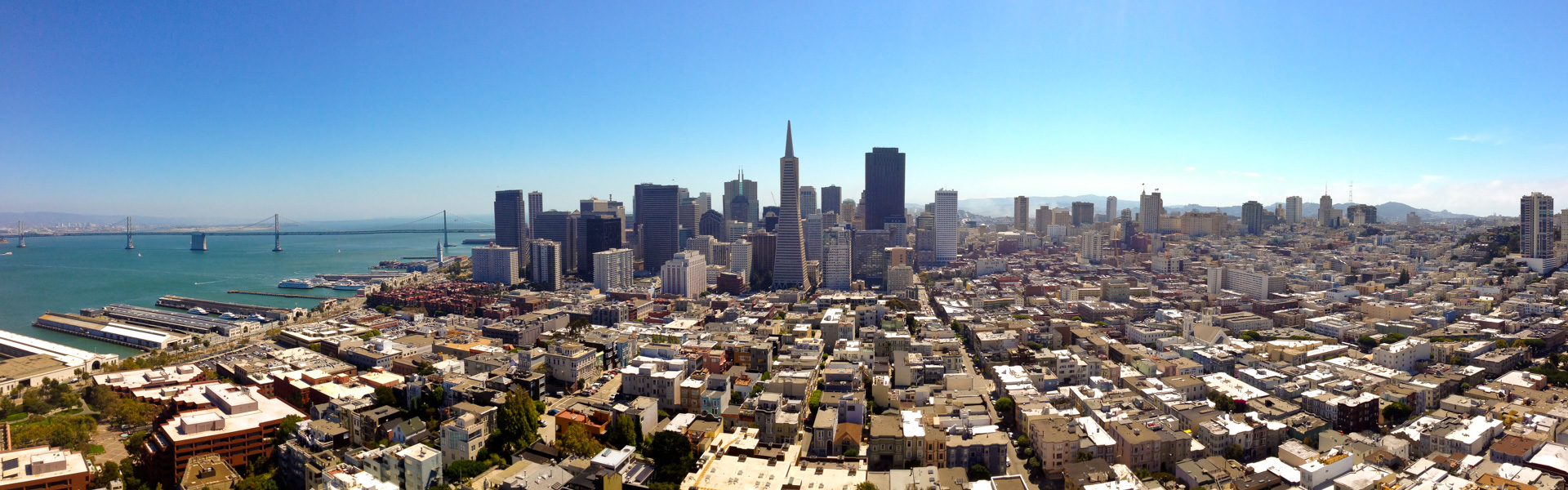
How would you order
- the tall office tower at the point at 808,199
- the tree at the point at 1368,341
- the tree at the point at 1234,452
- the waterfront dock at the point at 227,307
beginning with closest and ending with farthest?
the tree at the point at 1234,452
the tree at the point at 1368,341
the waterfront dock at the point at 227,307
the tall office tower at the point at 808,199

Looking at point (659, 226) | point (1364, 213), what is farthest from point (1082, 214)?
point (659, 226)

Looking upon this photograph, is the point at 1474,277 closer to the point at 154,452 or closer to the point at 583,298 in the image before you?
the point at 583,298

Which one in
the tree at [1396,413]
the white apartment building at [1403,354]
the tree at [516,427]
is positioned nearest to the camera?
the tree at [516,427]

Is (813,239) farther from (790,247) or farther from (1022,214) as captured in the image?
(1022,214)

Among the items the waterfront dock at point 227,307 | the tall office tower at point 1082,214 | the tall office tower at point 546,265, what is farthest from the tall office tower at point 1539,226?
the waterfront dock at point 227,307

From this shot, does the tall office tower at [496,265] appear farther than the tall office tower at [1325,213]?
No

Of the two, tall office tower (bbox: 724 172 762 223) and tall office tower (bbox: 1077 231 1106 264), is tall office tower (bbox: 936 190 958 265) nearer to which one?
tall office tower (bbox: 1077 231 1106 264)

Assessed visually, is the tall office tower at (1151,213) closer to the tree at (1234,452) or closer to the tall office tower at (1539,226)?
the tall office tower at (1539,226)
